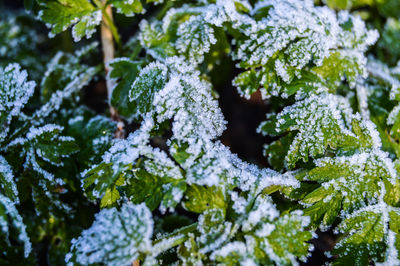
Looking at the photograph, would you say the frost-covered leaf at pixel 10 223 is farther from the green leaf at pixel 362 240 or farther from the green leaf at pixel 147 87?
the green leaf at pixel 362 240

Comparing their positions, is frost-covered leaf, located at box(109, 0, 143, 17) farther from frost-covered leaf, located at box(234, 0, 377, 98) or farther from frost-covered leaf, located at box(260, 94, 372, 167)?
frost-covered leaf, located at box(260, 94, 372, 167)

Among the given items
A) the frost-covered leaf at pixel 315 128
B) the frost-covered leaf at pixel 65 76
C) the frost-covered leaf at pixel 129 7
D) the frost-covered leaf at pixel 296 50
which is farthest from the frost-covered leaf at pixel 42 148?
the frost-covered leaf at pixel 315 128

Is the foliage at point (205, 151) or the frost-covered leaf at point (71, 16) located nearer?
the foliage at point (205, 151)

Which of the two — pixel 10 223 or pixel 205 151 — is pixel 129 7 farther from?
pixel 10 223

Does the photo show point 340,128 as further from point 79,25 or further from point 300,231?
point 79,25

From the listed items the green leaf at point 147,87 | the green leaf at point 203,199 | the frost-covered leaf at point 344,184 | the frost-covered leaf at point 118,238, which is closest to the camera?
the frost-covered leaf at point 118,238

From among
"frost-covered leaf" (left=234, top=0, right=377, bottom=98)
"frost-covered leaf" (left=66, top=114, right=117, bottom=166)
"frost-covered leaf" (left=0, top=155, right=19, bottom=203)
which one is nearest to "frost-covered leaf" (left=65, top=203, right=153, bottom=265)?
"frost-covered leaf" (left=0, top=155, right=19, bottom=203)

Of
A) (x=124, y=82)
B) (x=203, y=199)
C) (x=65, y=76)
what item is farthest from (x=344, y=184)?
(x=65, y=76)
